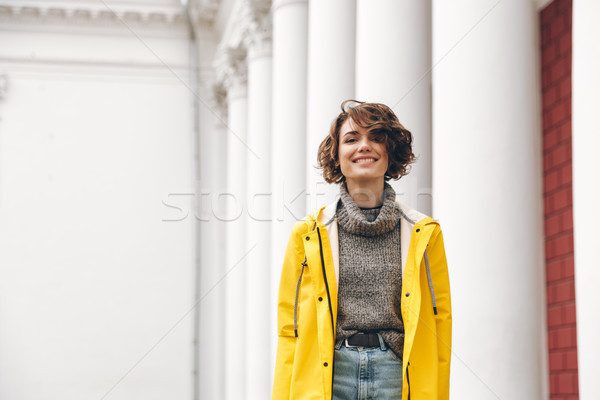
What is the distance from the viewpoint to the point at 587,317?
13.7 feet

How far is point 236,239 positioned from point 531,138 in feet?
29.7

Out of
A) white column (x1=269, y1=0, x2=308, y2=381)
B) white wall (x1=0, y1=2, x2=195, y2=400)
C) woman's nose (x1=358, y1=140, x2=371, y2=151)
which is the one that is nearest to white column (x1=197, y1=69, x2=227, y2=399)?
white wall (x1=0, y1=2, x2=195, y2=400)

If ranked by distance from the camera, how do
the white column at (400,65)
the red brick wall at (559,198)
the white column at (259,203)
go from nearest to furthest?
the white column at (400,65), the red brick wall at (559,198), the white column at (259,203)

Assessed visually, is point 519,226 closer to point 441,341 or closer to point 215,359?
point 441,341

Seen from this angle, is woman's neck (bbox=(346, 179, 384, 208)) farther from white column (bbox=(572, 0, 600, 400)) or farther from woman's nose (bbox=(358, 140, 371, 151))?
white column (bbox=(572, 0, 600, 400))

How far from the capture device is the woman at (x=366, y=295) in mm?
3049

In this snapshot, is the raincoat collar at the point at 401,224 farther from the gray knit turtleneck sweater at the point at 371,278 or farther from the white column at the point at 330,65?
the white column at the point at 330,65

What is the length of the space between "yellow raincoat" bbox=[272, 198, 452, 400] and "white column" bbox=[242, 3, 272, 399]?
881 centimetres

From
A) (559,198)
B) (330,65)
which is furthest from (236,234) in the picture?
(559,198)

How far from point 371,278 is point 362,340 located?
0.69 ft

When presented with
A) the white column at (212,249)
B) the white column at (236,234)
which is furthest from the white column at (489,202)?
the white column at (212,249)

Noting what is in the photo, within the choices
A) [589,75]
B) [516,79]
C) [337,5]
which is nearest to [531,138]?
[516,79]

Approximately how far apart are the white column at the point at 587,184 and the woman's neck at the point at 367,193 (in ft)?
4.79

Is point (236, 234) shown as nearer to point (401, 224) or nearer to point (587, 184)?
point (587, 184)
